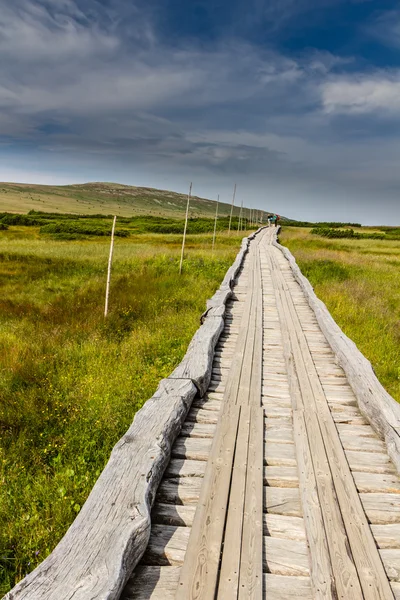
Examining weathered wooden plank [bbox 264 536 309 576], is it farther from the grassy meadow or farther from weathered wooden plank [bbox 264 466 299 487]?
the grassy meadow

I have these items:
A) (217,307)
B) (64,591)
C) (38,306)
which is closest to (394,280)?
(217,307)

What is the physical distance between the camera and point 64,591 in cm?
193

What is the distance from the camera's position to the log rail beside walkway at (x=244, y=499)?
7.27ft

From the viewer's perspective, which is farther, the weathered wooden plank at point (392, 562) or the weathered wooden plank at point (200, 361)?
the weathered wooden plank at point (200, 361)

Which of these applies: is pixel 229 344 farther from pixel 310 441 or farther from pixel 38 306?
pixel 38 306

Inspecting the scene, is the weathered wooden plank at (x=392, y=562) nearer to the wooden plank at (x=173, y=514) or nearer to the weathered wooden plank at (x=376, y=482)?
the weathered wooden plank at (x=376, y=482)

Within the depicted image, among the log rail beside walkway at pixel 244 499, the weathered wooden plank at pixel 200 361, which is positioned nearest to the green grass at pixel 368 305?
the log rail beside walkway at pixel 244 499

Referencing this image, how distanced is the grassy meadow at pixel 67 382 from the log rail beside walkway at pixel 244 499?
36.3 inches

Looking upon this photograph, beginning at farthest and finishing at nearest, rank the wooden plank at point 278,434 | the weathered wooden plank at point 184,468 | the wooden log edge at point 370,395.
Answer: the wooden plank at point 278,434 < the wooden log edge at point 370,395 < the weathered wooden plank at point 184,468

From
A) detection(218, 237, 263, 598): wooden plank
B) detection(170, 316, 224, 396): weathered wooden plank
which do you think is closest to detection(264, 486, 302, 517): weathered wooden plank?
detection(218, 237, 263, 598): wooden plank

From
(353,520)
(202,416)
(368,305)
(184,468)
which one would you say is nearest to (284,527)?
(353,520)

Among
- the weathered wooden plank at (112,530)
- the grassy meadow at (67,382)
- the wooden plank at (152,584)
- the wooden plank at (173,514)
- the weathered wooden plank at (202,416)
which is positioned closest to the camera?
the weathered wooden plank at (112,530)

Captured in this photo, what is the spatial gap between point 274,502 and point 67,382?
4.06 meters

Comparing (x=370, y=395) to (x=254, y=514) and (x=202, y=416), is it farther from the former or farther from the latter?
(x=254, y=514)
